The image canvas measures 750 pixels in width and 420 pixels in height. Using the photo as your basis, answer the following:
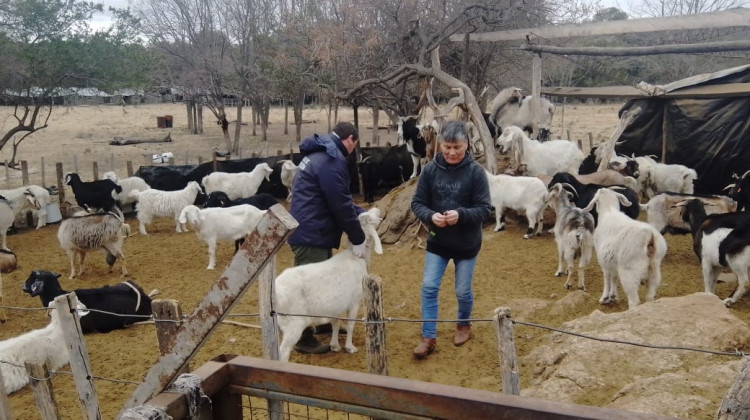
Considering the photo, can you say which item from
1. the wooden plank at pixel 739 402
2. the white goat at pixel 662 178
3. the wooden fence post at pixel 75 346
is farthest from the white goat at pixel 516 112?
the wooden plank at pixel 739 402

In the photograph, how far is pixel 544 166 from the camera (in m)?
12.1

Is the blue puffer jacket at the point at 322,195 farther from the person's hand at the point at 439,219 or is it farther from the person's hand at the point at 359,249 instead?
the person's hand at the point at 439,219

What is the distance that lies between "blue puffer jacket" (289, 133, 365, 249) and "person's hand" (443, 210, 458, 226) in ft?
3.25

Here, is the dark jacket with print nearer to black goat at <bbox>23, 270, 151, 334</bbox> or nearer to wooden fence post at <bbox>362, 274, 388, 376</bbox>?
wooden fence post at <bbox>362, 274, 388, 376</bbox>

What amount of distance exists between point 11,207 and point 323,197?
916 cm

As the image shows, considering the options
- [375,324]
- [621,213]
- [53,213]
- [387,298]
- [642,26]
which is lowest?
[387,298]

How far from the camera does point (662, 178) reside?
11.5 m

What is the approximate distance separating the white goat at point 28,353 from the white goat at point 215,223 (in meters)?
3.78

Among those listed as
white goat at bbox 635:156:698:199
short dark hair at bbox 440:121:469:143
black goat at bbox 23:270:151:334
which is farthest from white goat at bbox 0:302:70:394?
white goat at bbox 635:156:698:199

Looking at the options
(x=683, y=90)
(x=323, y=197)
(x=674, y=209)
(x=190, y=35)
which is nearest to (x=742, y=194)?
(x=674, y=209)

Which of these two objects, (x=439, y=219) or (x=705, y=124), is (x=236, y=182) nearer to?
(x=439, y=219)

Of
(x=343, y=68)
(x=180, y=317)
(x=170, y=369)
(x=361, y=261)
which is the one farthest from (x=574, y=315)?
(x=343, y=68)

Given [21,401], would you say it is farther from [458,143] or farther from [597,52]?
[597,52]

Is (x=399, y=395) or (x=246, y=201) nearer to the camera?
(x=399, y=395)
